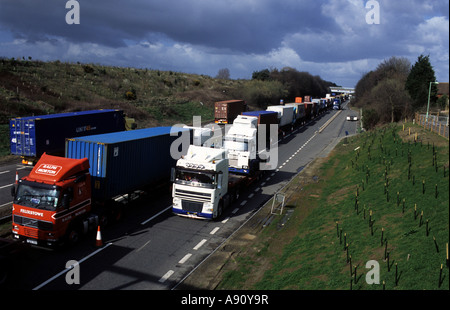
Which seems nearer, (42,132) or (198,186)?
(198,186)

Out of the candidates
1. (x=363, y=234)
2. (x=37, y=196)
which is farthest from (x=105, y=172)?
(x=363, y=234)

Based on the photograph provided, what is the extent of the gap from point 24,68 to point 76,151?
5532cm

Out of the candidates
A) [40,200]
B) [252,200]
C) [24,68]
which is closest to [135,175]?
[40,200]

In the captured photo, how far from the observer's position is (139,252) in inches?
588

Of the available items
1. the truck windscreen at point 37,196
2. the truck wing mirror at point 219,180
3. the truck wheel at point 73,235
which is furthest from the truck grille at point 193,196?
the truck windscreen at point 37,196

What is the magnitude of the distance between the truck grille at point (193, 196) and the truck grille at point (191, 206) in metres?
0.17

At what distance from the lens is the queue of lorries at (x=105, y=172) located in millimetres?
13898

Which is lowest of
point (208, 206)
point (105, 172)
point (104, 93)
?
point (208, 206)

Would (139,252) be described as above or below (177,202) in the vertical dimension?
below

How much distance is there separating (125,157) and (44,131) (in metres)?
10.4

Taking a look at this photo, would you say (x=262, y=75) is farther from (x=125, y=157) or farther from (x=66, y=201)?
(x=66, y=201)

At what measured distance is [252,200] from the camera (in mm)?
22625

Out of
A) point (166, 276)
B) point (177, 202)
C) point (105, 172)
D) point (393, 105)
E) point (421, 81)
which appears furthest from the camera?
point (421, 81)

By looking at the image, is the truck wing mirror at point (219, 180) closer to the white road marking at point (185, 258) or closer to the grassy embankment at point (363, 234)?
the grassy embankment at point (363, 234)
